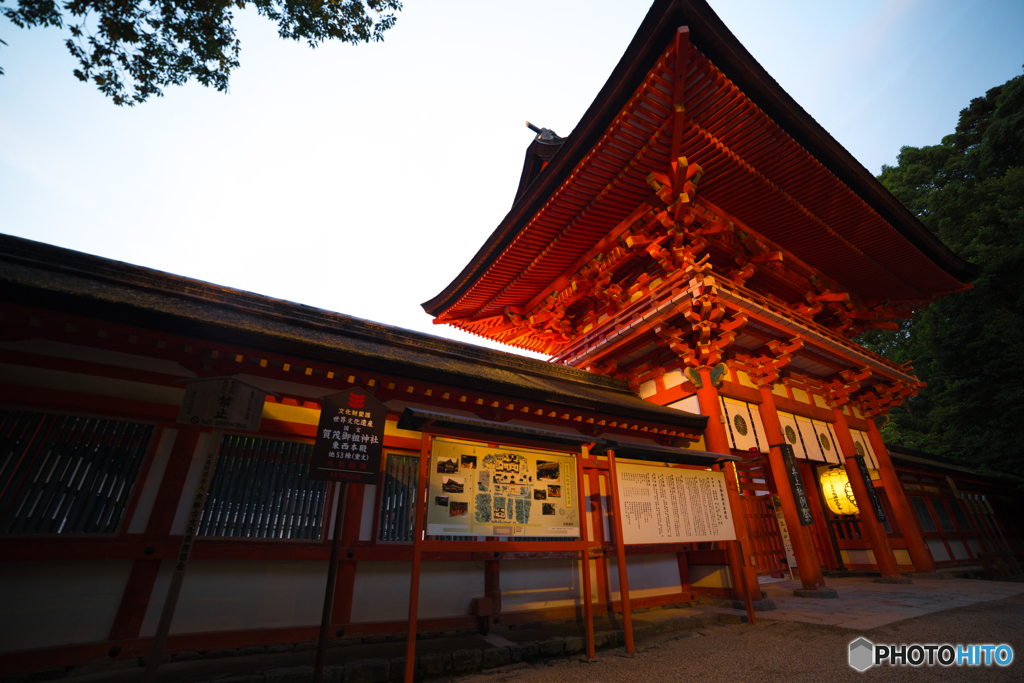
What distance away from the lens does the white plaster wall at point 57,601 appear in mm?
3654

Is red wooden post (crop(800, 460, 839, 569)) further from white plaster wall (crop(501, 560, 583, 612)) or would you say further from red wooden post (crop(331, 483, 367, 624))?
red wooden post (crop(331, 483, 367, 624))

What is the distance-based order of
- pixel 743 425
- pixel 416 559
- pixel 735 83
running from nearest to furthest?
1. pixel 416 559
2. pixel 735 83
3. pixel 743 425

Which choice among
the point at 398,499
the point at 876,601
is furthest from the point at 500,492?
the point at 876,601

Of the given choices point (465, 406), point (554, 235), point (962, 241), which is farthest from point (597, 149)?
point (962, 241)

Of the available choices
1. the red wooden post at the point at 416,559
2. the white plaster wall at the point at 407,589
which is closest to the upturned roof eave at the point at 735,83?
the red wooden post at the point at 416,559

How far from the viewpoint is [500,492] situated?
4.78m

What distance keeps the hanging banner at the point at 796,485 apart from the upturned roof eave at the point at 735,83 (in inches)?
232

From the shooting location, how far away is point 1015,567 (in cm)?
1209

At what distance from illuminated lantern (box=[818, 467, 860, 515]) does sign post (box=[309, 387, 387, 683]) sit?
1208 cm

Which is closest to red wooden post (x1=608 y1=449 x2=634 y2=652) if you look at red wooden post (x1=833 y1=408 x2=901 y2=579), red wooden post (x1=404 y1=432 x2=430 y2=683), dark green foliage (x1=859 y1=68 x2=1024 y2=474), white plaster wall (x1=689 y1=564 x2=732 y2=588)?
red wooden post (x1=404 y1=432 x2=430 y2=683)

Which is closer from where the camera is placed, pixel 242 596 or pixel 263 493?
pixel 242 596

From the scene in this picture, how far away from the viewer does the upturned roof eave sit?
6.38m

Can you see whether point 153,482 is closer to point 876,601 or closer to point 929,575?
point 876,601

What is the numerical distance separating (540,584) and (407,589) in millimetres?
2001
